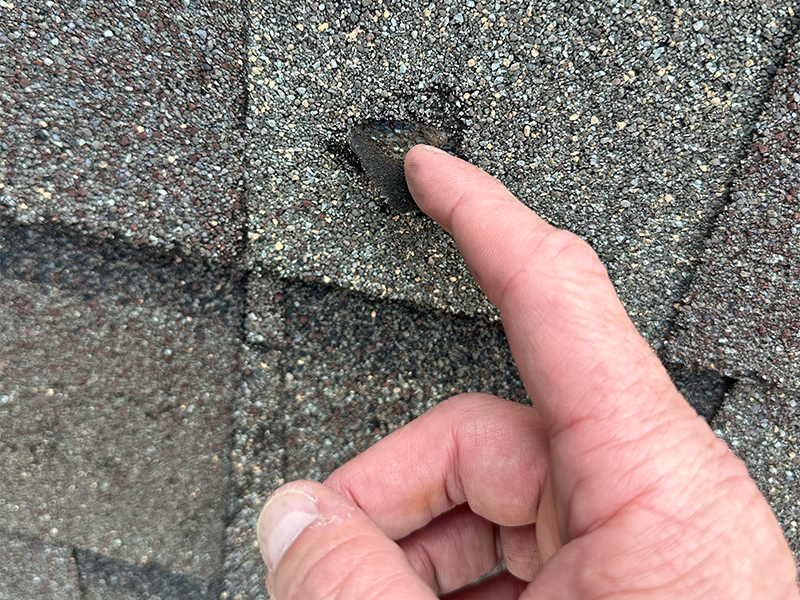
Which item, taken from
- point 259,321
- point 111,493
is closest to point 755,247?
point 259,321

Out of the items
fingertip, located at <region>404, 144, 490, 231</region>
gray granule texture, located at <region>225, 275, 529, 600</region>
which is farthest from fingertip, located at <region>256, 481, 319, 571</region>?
fingertip, located at <region>404, 144, 490, 231</region>

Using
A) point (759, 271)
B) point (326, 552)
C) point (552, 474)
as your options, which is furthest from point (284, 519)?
point (759, 271)

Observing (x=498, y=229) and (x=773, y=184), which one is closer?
(x=498, y=229)

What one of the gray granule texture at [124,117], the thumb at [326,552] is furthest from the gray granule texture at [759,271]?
the gray granule texture at [124,117]

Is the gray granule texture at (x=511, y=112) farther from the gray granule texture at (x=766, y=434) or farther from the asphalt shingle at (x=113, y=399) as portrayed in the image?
the gray granule texture at (x=766, y=434)

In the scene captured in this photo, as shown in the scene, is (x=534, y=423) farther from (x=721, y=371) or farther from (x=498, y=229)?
(x=721, y=371)

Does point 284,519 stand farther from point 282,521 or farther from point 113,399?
point 113,399
